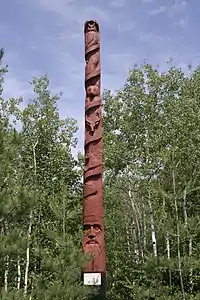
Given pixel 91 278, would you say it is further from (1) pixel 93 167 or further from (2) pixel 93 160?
(2) pixel 93 160

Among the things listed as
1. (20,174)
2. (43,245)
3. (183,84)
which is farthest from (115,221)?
(183,84)

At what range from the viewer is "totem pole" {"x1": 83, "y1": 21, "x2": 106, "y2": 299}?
9998 millimetres

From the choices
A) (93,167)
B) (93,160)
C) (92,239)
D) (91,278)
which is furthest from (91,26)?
(91,278)

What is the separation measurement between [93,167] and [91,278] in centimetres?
229

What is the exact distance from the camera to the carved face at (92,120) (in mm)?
10992

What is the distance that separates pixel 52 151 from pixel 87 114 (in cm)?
622

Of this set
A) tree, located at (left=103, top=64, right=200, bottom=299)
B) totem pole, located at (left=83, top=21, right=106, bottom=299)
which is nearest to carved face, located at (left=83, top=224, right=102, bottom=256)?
totem pole, located at (left=83, top=21, right=106, bottom=299)

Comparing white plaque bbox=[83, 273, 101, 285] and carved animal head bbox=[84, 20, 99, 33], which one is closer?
white plaque bbox=[83, 273, 101, 285]

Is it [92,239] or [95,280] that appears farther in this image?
[92,239]

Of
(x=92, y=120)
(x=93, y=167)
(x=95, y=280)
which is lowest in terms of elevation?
(x=95, y=280)

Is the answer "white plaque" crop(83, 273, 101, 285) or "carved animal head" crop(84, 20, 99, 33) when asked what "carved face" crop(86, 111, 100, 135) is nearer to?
"carved animal head" crop(84, 20, 99, 33)

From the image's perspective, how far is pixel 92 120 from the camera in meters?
11.0

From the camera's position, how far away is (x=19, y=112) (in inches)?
639

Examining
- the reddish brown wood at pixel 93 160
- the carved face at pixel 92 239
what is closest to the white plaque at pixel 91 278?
the reddish brown wood at pixel 93 160
